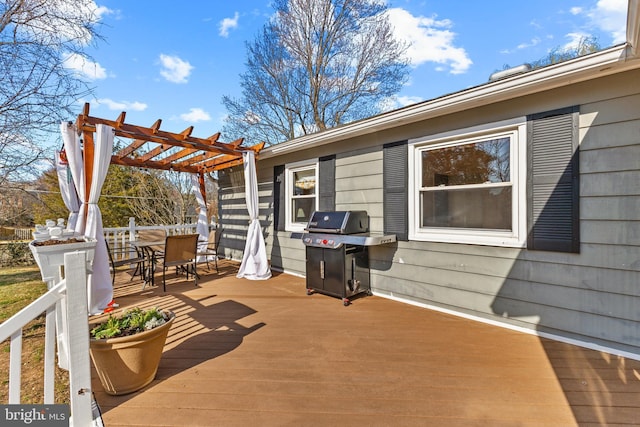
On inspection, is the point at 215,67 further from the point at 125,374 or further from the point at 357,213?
the point at 125,374

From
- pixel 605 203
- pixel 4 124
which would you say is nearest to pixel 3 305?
pixel 4 124

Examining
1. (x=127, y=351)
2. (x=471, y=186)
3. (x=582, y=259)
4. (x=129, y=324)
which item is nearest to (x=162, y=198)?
(x=129, y=324)

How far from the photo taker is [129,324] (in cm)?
196

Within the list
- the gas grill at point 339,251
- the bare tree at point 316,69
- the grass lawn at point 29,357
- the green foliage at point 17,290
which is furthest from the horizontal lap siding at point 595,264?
the bare tree at point 316,69

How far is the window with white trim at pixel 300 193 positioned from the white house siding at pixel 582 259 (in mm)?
1855

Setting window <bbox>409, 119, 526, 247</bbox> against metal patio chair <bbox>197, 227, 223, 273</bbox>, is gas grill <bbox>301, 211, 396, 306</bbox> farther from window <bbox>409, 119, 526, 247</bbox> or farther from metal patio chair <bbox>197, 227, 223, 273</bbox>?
metal patio chair <bbox>197, 227, 223, 273</bbox>

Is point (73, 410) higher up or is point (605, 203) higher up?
point (605, 203)

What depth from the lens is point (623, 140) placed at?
236 centimetres

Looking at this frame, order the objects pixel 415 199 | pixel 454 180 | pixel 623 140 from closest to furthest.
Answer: pixel 623 140
pixel 454 180
pixel 415 199

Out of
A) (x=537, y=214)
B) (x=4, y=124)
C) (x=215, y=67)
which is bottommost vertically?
(x=537, y=214)

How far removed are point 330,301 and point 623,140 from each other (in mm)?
3171

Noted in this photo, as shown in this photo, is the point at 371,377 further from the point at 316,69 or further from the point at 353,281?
the point at 316,69

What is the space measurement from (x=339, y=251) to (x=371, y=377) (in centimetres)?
173

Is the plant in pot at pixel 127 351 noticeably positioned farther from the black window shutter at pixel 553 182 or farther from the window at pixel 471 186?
the black window shutter at pixel 553 182
